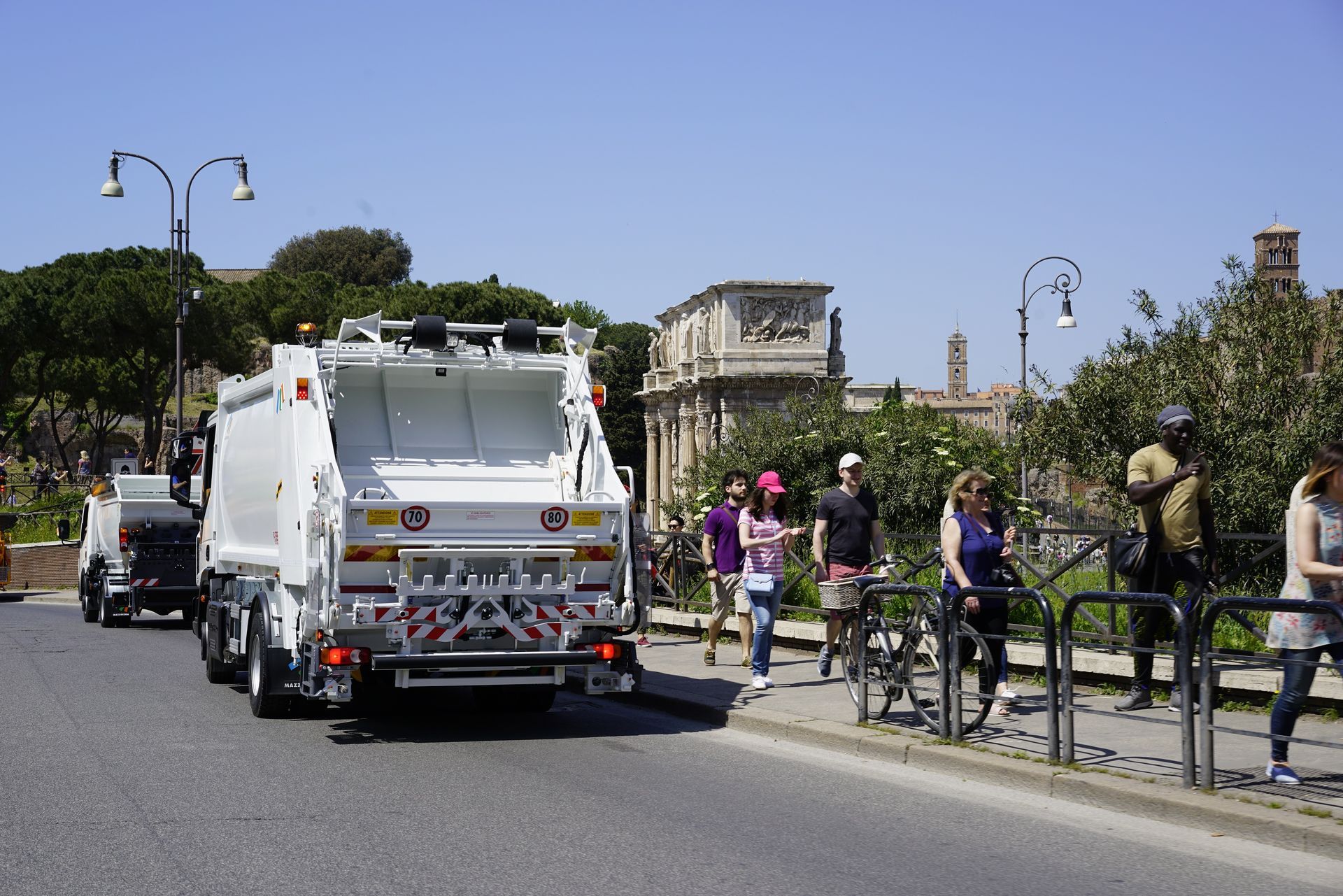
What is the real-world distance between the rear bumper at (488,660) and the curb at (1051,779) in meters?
1.36

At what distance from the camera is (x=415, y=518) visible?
9.77 meters

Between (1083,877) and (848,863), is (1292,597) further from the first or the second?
(848,863)

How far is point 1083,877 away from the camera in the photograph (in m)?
6.09

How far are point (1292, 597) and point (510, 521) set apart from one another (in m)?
5.14

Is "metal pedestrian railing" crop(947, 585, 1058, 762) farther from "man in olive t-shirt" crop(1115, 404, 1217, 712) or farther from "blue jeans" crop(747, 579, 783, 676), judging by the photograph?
"blue jeans" crop(747, 579, 783, 676)

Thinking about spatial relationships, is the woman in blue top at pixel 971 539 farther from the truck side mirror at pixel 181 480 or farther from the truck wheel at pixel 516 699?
the truck side mirror at pixel 181 480

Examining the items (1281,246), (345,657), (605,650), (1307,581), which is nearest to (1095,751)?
(1307,581)

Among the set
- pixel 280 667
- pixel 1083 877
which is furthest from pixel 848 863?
pixel 280 667

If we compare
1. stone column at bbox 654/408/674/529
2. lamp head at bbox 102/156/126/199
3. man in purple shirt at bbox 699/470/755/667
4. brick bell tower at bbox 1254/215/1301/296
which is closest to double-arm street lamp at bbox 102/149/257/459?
lamp head at bbox 102/156/126/199

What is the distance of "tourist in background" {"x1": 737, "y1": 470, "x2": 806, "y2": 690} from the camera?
39.3 ft

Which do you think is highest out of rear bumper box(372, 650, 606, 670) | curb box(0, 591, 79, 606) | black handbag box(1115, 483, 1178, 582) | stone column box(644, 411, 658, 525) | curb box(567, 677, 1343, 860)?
stone column box(644, 411, 658, 525)

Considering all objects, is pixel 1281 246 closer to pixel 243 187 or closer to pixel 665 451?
pixel 665 451

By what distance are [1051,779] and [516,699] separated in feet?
17.3

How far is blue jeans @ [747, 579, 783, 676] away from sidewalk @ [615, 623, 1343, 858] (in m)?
0.23
